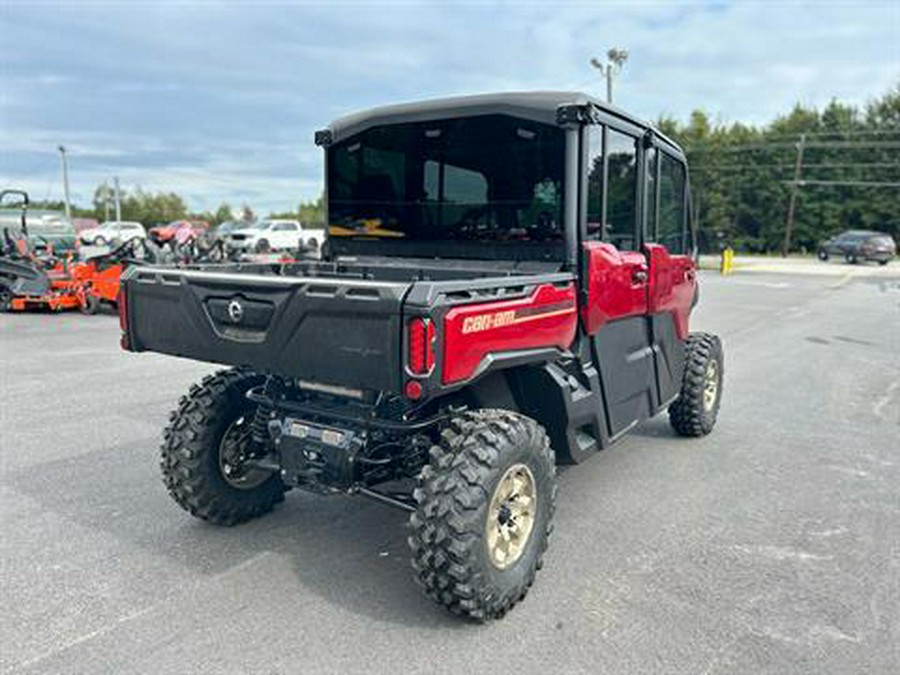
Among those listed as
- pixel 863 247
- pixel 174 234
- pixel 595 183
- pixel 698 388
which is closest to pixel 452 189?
pixel 595 183

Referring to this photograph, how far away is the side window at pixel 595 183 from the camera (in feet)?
12.4

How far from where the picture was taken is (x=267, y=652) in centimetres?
281

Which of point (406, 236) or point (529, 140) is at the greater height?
point (529, 140)

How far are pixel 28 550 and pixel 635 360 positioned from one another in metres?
3.57

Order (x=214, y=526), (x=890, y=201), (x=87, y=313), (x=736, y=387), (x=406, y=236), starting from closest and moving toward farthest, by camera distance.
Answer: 1. (x=214, y=526)
2. (x=406, y=236)
3. (x=736, y=387)
4. (x=87, y=313)
5. (x=890, y=201)

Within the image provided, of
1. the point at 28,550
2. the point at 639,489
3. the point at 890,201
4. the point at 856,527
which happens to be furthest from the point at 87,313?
the point at 890,201

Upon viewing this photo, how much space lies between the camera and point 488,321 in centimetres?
295

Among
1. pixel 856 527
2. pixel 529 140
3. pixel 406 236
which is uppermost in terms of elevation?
pixel 529 140

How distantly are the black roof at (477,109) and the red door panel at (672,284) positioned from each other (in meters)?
0.87

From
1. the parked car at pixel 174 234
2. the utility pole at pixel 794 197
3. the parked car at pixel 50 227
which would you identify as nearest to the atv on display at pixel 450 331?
the parked car at pixel 174 234

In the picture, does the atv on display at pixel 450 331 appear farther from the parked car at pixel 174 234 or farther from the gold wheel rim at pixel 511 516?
the parked car at pixel 174 234

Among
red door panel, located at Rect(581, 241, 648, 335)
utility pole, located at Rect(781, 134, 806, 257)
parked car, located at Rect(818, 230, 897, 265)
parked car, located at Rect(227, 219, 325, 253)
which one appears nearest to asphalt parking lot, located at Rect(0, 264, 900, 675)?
red door panel, located at Rect(581, 241, 648, 335)

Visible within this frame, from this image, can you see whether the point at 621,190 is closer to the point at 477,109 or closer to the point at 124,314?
the point at 477,109

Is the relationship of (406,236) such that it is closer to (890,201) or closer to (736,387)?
(736,387)
